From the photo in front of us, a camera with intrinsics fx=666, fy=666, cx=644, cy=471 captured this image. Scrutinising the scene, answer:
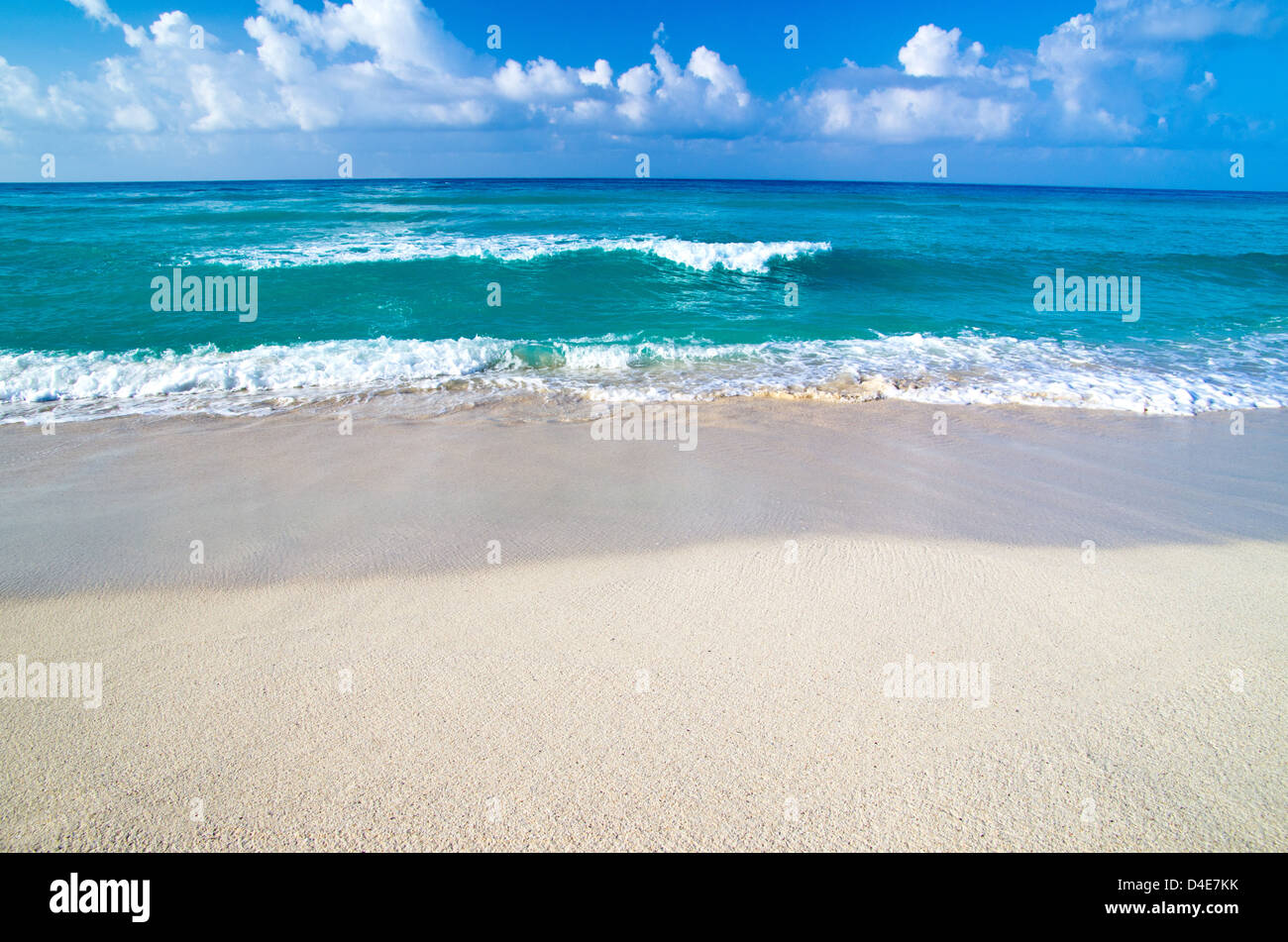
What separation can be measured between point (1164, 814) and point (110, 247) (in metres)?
23.5

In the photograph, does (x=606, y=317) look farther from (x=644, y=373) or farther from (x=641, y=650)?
(x=641, y=650)

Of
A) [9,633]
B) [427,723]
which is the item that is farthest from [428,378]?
[427,723]

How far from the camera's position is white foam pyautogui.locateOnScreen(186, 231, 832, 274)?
17000 millimetres

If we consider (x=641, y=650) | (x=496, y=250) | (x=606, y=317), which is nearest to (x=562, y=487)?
(x=641, y=650)

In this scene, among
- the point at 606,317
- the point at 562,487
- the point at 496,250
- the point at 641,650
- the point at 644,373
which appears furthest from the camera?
the point at 496,250

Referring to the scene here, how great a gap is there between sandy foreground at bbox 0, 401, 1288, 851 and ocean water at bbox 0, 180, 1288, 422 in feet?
8.62

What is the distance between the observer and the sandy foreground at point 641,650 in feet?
7.77

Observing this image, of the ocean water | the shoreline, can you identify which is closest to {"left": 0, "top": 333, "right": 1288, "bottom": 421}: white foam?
the ocean water

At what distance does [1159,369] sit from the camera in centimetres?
950

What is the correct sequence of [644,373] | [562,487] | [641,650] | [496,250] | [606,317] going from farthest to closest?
[496,250], [606,317], [644,373], [562,487], [641,650]

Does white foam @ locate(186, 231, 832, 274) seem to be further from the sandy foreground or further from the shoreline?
the sandy foreground

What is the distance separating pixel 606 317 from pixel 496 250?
7.78 metres

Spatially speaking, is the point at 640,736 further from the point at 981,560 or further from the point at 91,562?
the point at 91,562

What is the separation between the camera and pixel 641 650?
10.7 feet
